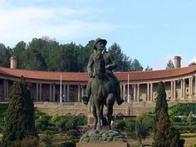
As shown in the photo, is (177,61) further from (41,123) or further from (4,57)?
(41,123)

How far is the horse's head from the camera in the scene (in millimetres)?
18297

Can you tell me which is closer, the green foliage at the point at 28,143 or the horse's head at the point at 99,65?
the horse's head at the point at 99,65

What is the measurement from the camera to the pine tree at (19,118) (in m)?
39.1

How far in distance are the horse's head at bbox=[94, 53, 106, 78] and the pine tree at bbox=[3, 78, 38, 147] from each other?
19845 mm

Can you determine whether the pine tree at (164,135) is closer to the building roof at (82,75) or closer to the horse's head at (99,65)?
the horse's head at (99,65)

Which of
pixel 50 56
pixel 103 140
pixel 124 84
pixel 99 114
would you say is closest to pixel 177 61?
pixel 124 84

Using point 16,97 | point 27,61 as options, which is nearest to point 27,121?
point 16,97

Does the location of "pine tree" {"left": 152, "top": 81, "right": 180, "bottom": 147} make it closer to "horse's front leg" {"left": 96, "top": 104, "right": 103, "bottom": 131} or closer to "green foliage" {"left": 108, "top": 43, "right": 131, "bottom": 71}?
"horse's front leg" {"left": 96, "top": 104, "right": 103, "bottom": 131}

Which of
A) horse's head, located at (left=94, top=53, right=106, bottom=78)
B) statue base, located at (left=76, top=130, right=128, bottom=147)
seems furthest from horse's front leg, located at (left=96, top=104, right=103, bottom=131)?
horse's head, located at (left=94, top=53, right=106, bottom=78)

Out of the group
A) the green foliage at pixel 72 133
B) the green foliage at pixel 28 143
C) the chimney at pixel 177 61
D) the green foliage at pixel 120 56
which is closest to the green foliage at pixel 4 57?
the green foliage at pixel 120 56

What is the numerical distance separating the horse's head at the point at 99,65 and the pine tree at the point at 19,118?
19.8m

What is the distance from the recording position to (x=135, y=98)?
3250 inches

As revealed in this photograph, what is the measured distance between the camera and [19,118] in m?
40.2

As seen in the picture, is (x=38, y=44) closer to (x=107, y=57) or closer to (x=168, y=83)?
(x=168, y=83)
